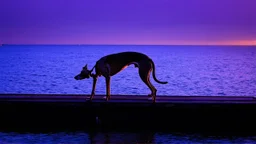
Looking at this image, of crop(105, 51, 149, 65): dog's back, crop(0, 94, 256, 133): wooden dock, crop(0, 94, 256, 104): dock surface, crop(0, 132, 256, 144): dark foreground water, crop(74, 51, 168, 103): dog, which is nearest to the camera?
crop(0, 132, 256, 144): dark foreground water

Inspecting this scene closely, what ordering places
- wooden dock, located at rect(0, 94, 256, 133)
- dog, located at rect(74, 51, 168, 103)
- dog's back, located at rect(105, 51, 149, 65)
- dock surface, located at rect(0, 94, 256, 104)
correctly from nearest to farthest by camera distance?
dog, located at rect(74, 51, 168, 103) → dog's back, located at rect(105, 51, 149, 65) → wooden dock, located at rect(0, 94, 256, 133) → dock surface, located at rect(0, 94, 256, 104)

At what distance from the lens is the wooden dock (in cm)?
1702

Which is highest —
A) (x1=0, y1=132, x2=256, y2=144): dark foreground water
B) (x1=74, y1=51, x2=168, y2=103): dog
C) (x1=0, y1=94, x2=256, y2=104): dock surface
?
(x1=74, y1=51, x2=168, y2=103): dog

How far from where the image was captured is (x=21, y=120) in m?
17.6

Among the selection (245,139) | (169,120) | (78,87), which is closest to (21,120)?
(169,120)

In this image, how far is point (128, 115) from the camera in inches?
678

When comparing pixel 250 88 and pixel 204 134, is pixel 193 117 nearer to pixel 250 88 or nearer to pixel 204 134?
pixel 204 134

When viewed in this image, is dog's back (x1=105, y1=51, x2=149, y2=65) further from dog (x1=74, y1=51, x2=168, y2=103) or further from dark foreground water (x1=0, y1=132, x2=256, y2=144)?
dark foreground water (x1=0, y1=132, x2=256, y2=144)

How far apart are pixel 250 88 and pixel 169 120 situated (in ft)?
104

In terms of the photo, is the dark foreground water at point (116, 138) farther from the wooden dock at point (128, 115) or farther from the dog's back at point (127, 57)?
the dog's back at point (127, 57)

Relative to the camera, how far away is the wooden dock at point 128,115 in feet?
55.8

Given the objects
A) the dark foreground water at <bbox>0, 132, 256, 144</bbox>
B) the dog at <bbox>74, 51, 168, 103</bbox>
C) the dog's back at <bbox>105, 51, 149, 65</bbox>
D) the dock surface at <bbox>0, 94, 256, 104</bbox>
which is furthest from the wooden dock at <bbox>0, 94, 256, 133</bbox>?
the dog's back at <bbox>105, 51, 149, 65</bbox>

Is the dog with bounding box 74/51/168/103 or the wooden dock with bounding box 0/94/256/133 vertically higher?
the dog with bounding box 74/51/168/103

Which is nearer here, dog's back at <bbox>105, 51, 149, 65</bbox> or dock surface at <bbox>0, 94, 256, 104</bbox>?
dog's back at <bbox>105, 51, 149, 65</bbox>
